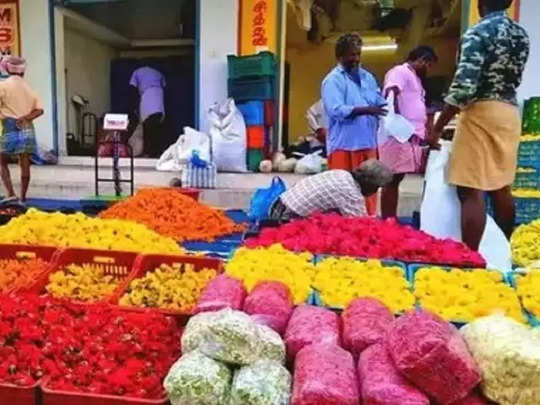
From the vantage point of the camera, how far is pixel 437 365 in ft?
3.59

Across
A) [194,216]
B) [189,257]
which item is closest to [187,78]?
[194,216]

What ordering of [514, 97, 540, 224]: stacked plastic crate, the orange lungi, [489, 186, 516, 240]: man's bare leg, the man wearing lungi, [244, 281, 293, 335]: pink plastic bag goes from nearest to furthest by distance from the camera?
[244, 281, 293, 335]: pink plastic bag
[489, 186, 516, 240]: man's bare leg
the orange lungi
[514, 97, 540, 224]: stacked plastic crate
the man wearing lungi

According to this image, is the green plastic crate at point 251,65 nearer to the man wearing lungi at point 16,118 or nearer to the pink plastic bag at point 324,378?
the man wearing lungi at point 16,118

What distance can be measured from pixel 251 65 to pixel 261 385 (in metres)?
4.97

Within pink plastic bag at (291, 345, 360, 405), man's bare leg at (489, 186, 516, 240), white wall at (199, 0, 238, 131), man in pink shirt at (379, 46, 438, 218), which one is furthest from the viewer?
white wall at (199, 0, 238, 131)

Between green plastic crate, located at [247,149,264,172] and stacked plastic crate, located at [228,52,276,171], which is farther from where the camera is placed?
green plastic crate, located at [247,149,264,172]

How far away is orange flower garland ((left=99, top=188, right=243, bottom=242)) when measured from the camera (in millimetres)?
3682

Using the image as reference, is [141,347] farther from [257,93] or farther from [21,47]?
[21,47]

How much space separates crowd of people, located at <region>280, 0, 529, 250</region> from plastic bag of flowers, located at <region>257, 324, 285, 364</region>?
5.01ft

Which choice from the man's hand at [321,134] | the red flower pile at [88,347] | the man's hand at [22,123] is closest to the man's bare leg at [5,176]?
the man's hand at [22,123]

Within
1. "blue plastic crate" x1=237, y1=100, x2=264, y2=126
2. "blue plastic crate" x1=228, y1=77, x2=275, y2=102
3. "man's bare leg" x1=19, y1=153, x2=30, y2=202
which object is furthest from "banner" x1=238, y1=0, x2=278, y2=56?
"man's bare leg" x1=19, y1=153, x2=30, y2=202

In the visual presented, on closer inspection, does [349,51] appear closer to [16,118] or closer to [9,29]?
[16,118]

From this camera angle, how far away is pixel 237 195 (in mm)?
5277

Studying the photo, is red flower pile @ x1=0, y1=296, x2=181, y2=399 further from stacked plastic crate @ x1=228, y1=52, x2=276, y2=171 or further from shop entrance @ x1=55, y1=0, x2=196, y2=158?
shop entrance @ x1=55, y1=0, x2=196, y2=158
